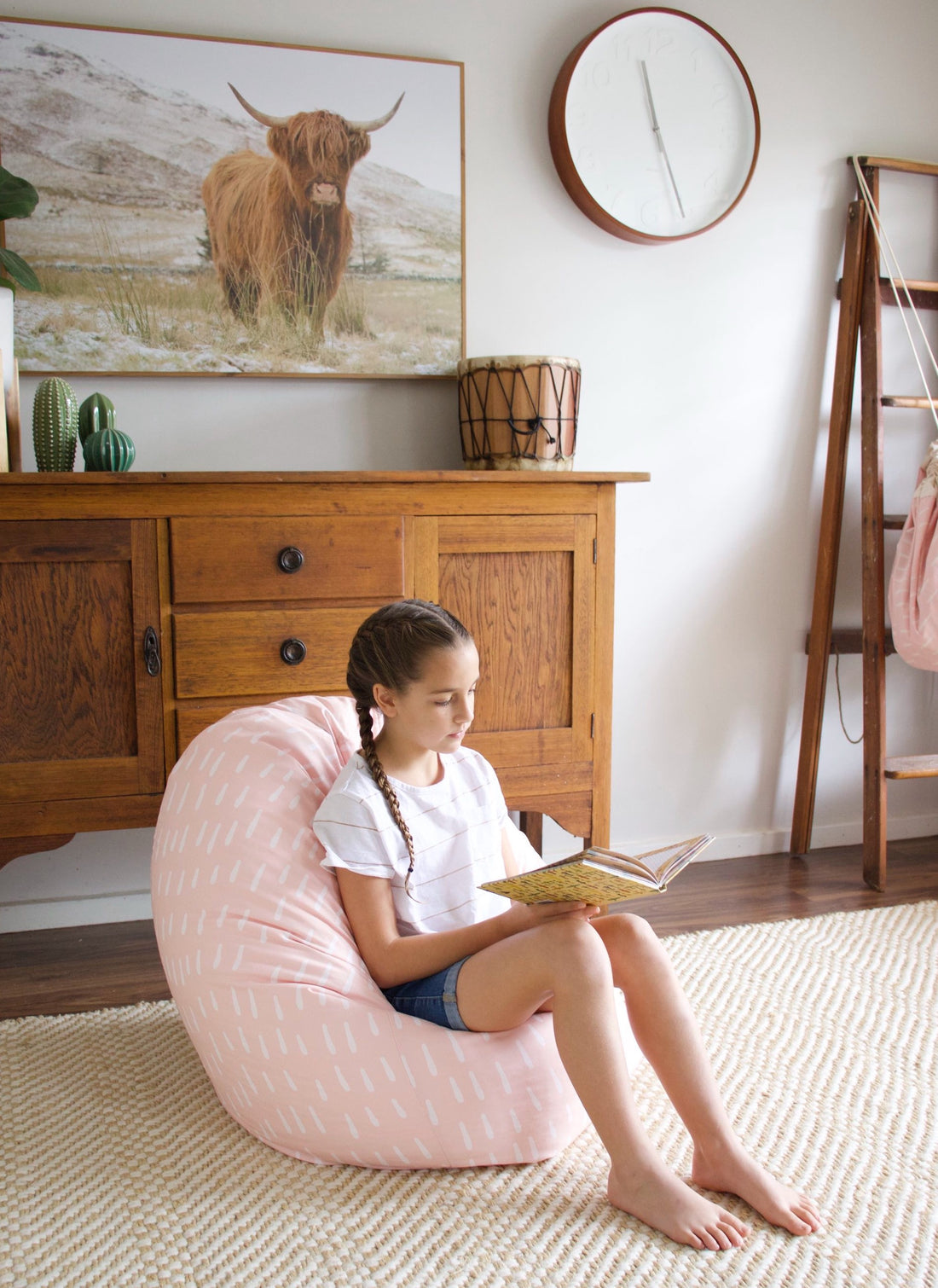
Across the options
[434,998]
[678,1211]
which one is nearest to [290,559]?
[434,998]

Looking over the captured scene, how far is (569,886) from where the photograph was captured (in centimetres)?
129

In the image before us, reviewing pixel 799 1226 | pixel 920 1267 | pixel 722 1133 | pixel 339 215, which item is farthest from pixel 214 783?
pixel 339 215

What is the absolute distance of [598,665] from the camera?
7.34ft

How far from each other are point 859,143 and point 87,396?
203cm

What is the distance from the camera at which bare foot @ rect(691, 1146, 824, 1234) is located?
1311 mm

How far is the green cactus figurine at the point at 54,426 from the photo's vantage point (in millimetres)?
2043

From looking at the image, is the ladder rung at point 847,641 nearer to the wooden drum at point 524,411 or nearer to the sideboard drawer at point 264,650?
the wooden drum at point 524,411

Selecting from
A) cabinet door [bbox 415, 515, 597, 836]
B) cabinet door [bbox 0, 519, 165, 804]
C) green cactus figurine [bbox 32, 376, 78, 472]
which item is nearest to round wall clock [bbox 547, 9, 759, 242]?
cabinet door [bbox 415, 515, 597, 836]

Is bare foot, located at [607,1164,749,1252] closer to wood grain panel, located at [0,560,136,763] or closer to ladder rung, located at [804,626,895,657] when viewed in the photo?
wood grain panel, located at [0,560,136,763]

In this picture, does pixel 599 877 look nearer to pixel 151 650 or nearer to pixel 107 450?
pixel 151 650

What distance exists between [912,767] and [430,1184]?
5.56 feet

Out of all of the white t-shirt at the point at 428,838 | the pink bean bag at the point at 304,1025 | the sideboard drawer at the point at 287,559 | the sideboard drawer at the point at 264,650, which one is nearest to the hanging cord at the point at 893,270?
the sideboard drawer at the point at 287,559

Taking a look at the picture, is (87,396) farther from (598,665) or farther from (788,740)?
(788,740)

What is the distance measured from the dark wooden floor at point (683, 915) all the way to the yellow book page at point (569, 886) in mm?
1011
